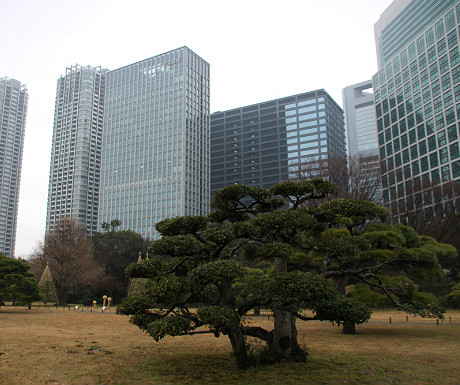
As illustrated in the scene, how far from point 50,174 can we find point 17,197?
91.1 ft

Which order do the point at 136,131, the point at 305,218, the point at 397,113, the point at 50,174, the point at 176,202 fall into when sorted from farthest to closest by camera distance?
the point at 50,174
the point at 136,131
the point at 176,202
the point at 397,113
the point at 305,218

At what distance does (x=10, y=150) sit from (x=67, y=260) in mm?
132813

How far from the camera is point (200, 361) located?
10977 millimetres

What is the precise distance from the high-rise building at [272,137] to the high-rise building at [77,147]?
44.1 meters

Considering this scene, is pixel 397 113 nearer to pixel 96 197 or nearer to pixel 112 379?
pixel 112 379

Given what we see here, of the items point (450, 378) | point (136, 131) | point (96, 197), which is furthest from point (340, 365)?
point (96, 197)

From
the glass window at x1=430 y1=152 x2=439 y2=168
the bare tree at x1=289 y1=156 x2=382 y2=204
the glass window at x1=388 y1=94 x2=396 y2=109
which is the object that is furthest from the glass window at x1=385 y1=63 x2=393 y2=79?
the bare tree at x1=289 y1=156 x2=382 y2=204

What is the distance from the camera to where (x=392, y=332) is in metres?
19.0

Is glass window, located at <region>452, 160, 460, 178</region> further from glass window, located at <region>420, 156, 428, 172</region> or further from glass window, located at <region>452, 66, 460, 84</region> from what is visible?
glass window, located at <region>452, 66, 460, 84</region>

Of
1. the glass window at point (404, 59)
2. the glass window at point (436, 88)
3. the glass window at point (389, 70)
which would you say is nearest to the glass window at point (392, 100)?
the glass window at point (389, 70)

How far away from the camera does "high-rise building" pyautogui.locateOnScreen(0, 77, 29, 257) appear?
14562cm

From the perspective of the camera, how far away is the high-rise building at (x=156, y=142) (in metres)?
106

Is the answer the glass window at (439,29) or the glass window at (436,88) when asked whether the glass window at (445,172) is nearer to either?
the glass window at (436,88)

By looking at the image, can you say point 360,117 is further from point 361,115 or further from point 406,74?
point 406,74
